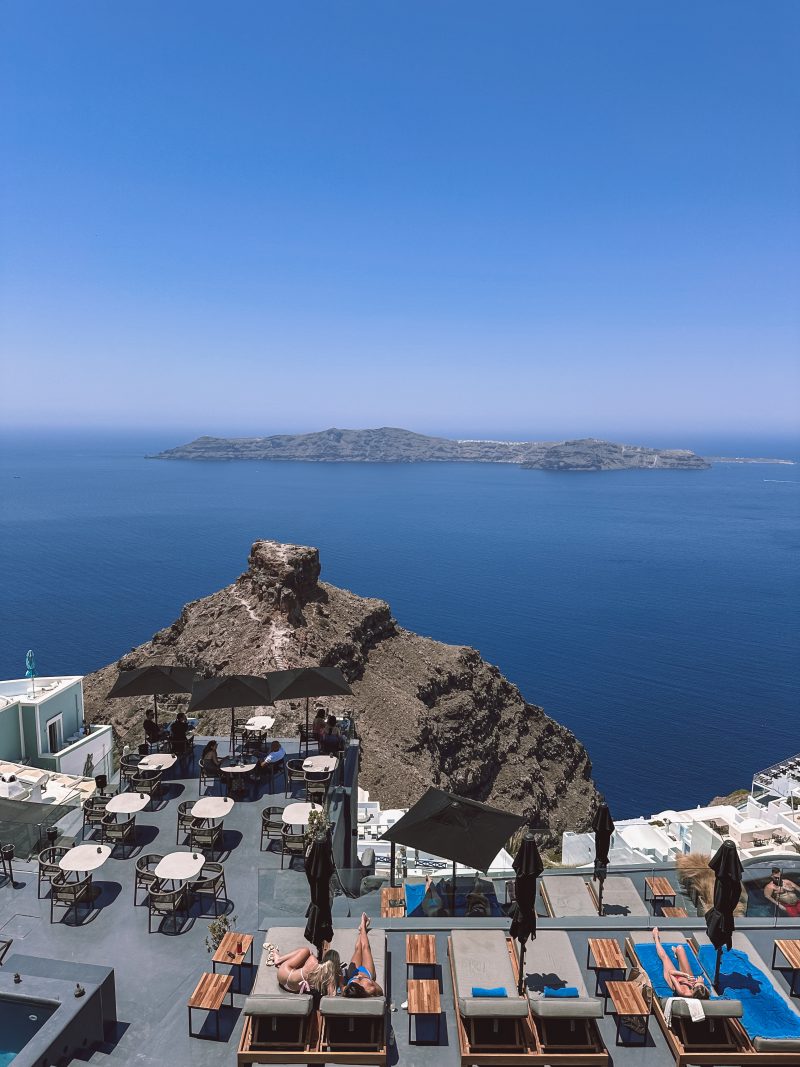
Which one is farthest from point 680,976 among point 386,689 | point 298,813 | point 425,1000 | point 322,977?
point 386,689

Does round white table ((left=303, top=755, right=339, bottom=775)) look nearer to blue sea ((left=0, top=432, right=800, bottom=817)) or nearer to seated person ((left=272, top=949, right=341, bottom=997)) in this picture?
seated person ((left=272, top=949, right=341, bottom=997))

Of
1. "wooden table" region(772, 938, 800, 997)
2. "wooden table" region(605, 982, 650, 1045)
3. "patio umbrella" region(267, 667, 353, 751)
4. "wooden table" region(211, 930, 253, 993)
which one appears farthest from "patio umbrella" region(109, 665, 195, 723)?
"wooden table" region(772, 938, 800, 997)

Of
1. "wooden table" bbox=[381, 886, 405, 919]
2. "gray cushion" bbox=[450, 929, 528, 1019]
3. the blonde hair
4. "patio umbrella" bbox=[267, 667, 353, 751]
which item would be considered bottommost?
"wooden table" bbox=[381, 886, 405, 919]

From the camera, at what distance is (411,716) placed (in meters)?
42.9

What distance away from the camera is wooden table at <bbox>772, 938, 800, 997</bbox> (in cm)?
966

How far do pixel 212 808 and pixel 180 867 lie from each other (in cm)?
185

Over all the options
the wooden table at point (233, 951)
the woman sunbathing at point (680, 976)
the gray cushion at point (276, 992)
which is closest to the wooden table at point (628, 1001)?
the woman sunbathing at point (680, 976)

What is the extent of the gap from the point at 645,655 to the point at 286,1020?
84732 mm

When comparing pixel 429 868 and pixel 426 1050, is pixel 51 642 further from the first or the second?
pixel 426 1050

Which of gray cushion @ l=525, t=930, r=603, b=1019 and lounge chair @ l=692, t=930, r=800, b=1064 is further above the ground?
gray cushion @ l=525, t=930, r=603, b=1019

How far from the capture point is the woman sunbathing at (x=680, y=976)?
877cm

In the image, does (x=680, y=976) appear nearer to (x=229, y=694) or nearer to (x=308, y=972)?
(x=308, y=972)

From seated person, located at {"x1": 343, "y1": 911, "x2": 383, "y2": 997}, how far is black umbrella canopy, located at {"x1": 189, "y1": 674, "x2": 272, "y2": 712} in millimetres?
7691

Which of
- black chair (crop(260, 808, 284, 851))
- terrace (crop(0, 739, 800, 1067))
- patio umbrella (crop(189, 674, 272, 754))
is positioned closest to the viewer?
terrace (crop(0, 739, 800, 1067))
